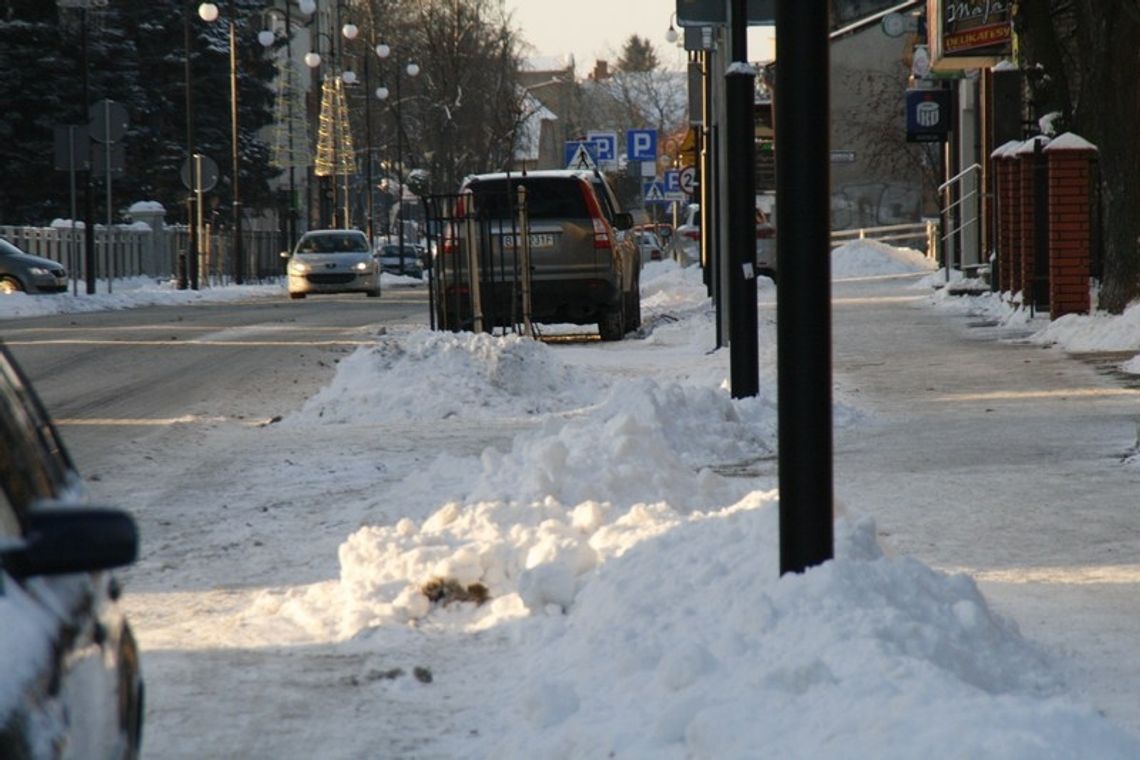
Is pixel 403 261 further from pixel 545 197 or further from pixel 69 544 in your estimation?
pixel 69 544

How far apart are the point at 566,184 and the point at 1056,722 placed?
1832cm

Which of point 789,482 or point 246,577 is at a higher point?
point 789,482

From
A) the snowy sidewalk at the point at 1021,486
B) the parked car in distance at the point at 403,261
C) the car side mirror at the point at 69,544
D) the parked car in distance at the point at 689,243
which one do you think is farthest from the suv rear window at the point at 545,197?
the parked car in distance at the point at 403,261

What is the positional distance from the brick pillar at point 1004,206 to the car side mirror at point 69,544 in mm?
23165

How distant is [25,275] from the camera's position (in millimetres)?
39250

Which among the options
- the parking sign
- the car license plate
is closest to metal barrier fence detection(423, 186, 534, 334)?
the car license plate

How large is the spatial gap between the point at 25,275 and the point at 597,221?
2038 centimetres

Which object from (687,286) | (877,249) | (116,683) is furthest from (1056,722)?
(877,249)

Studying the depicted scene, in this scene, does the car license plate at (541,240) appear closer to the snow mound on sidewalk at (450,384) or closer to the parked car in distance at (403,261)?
the snow mound on sidewalk at (450,384)

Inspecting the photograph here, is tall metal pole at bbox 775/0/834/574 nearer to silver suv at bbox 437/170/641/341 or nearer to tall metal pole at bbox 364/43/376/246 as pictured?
silver suv at bbox 437/170/641/341

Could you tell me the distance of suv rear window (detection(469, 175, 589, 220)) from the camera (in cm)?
2189

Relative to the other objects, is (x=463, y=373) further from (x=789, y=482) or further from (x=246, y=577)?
(x=789, y=482)

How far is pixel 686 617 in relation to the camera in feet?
17.9

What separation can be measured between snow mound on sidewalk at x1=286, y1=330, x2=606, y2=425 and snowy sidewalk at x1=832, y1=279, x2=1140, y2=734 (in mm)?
2103
